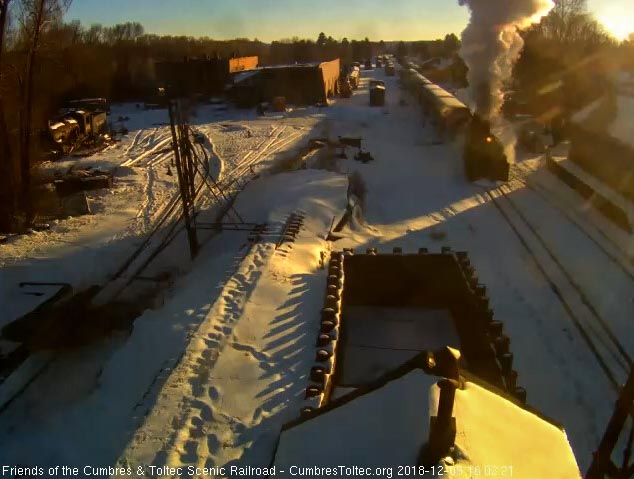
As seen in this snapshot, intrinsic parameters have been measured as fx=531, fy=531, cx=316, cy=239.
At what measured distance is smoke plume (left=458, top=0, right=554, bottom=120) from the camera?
1934 centimetres

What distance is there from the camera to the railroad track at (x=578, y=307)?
8117 mm

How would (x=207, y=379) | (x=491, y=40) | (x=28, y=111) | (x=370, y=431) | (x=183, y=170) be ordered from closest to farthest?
(x=370, y=431), (x=207, y=379), (x=183, y=170), (x=28, y=111), (x=491, y=40)

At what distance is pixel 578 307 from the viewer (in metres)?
9.79

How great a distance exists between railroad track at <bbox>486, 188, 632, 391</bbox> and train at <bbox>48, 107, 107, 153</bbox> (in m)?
18.7

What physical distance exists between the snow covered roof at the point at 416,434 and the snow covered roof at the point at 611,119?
1471 cm

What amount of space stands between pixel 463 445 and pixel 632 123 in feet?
58.7

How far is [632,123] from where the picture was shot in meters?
17.6

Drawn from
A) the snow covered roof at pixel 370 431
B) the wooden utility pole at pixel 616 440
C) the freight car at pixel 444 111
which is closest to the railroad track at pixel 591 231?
the freight car at pixel 444 111

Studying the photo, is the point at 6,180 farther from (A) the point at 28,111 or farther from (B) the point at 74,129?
(B) the point at 74,129

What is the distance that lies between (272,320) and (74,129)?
20.5 meters

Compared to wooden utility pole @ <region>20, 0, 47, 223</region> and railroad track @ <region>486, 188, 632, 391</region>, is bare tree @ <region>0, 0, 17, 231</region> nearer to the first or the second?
wooden utility pole @ <region>20, 0, 47, 223</region>

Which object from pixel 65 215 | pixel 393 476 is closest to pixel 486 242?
pixel 393 476

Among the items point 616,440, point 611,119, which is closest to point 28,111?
point 616,440

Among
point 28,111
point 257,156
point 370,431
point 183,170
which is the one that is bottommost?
point 257,156
